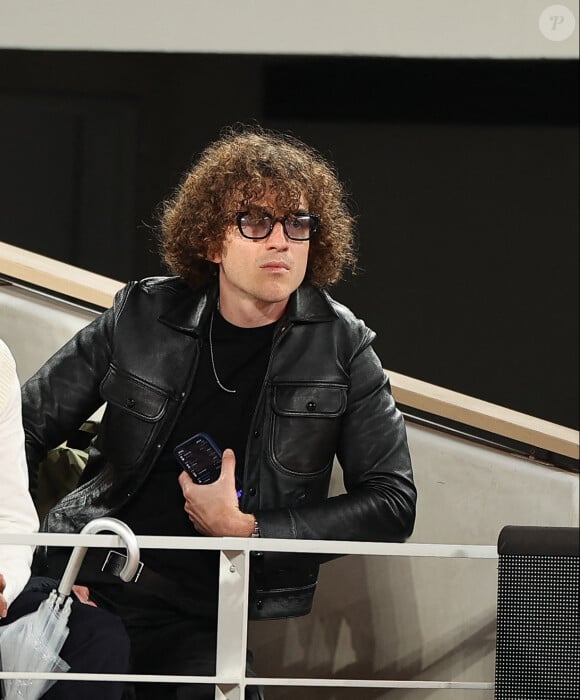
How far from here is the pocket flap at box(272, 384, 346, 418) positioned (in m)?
2.54

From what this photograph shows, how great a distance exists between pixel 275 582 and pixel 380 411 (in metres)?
0.43

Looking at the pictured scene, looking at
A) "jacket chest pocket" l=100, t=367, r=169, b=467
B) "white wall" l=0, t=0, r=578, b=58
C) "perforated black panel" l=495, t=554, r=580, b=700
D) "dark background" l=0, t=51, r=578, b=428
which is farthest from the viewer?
"dark background" l=0, t=51, r=578, b=428

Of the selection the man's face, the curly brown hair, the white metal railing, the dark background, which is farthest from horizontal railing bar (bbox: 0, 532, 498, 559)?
the dark background

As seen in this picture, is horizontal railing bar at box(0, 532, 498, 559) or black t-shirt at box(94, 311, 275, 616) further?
black t-shirt at box(94, 311, 275, 616)

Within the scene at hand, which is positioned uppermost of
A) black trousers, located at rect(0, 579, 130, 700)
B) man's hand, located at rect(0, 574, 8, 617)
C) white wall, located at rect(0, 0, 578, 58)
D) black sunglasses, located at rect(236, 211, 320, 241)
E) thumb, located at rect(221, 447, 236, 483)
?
white wall, located at rect(0, 0, 578, 58)

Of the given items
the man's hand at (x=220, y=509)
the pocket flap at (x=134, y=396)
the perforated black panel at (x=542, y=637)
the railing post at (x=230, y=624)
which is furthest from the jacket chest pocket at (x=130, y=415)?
the perforated black panel at (x=542, y=637)

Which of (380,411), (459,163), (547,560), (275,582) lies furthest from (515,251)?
(547,560)

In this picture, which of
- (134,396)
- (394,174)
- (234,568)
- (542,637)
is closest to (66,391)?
(134,396)

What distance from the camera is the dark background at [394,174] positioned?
143 inches

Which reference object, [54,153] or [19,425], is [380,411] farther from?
[54,153]

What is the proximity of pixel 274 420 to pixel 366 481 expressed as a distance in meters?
0.24

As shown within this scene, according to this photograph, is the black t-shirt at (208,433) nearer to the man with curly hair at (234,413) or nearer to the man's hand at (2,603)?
the man with curly hair at (234,413)

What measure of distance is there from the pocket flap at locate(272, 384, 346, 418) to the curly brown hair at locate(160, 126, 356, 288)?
0.92ft

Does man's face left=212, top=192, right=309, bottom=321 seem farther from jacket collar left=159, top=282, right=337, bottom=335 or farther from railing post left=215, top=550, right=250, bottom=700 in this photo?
railing post left=215, top=550, right=250, bottom=700
